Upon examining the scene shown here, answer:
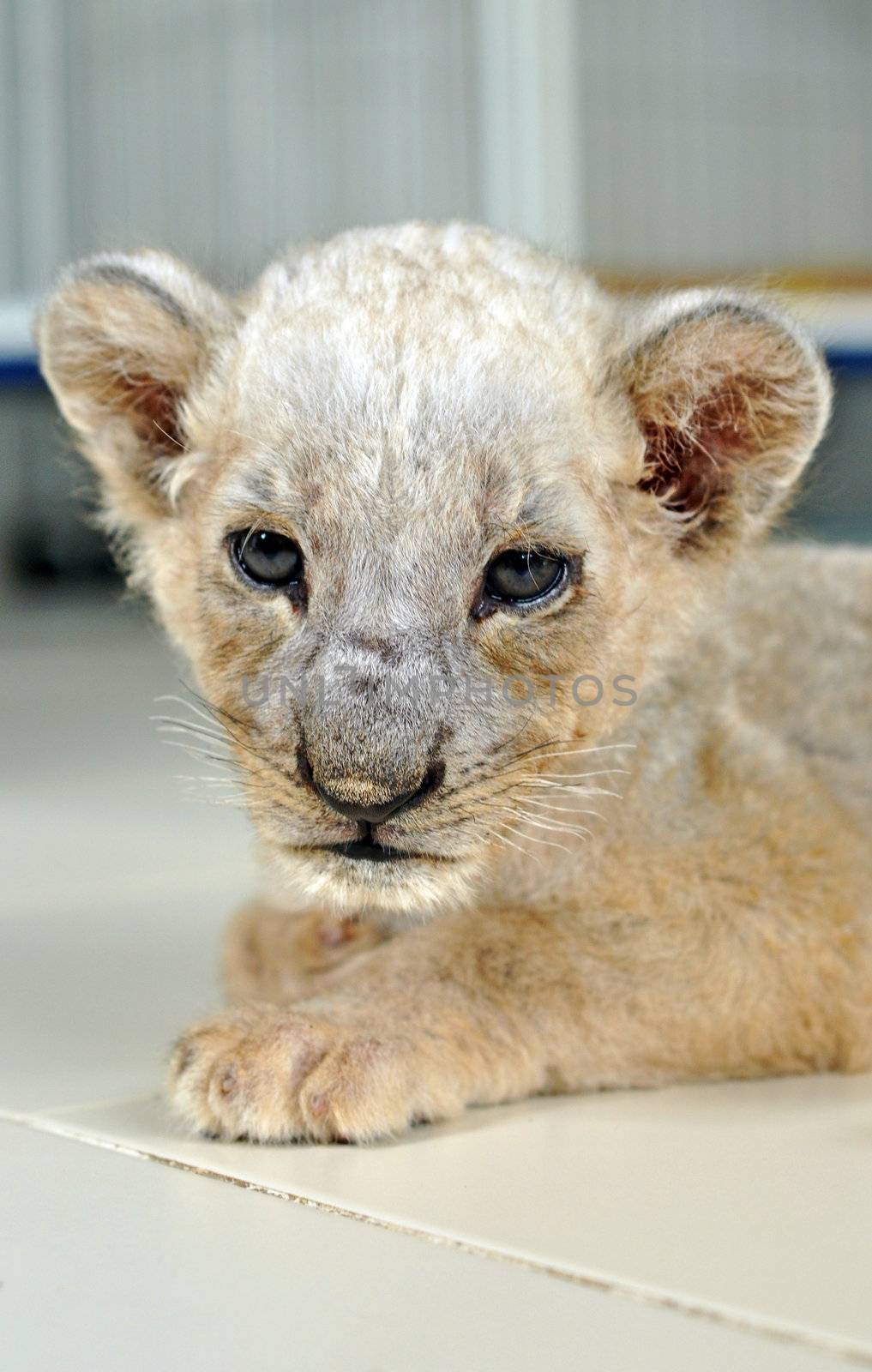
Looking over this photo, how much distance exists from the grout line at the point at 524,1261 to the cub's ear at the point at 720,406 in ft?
3.57

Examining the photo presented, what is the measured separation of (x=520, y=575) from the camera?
7.08 ft

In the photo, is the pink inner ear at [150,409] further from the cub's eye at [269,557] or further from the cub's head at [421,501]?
the cub's eye at [269,557]

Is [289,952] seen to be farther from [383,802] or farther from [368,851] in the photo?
[383,802]

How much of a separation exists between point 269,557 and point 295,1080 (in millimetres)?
657

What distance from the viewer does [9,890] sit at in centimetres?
357

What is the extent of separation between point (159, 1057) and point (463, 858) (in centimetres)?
62

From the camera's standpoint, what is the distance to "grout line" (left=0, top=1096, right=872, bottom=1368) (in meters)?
1.45

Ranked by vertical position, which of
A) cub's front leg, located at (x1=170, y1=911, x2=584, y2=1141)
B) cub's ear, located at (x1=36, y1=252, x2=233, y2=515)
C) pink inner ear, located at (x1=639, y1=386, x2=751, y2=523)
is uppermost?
cub's ear, located at (x1=36, y1=252, x2=233, y2=515)

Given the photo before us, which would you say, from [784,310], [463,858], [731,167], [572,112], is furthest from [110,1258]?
[731,167]

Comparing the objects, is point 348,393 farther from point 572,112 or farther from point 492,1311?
point 572,112

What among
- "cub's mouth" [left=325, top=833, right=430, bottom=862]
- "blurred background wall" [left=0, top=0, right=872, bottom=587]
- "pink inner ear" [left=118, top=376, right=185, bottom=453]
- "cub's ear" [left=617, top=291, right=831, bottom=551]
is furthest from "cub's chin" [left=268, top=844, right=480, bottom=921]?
"blurred background wall" [left=0, top=0, right=872, bottom=587]

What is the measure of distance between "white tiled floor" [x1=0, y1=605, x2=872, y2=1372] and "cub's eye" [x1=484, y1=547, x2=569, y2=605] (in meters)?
0.66

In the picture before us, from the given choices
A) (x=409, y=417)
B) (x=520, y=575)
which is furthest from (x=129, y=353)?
(x=520, y=575)

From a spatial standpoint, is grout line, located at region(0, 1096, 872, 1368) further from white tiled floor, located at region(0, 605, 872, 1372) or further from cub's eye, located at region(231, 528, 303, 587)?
cub's eye, located at region(231, 528, 303, 587)
